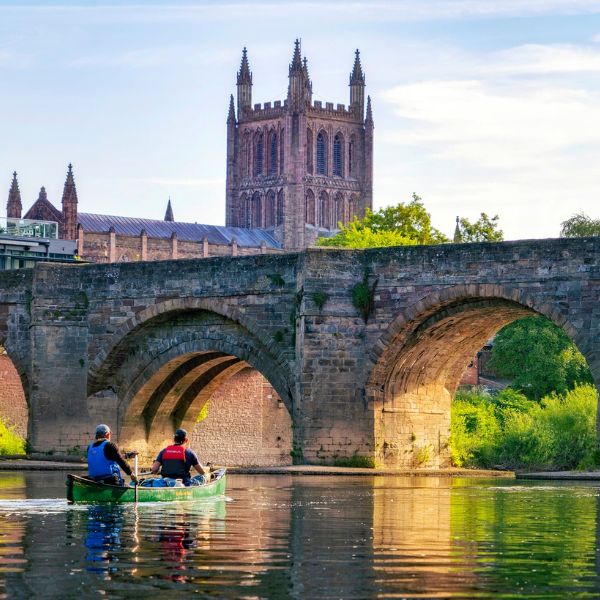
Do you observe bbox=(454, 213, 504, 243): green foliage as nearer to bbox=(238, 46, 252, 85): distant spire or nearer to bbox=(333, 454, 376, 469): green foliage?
bbox=(333, 454, 376, 469): green foliage

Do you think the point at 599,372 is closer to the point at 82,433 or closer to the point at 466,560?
the point at 82,433

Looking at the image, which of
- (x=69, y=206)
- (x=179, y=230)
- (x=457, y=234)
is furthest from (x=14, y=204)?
(x=457, y=234)

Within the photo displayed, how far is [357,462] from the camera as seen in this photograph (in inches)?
1684

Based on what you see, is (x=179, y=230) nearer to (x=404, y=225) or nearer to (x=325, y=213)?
(x=325, y=213)

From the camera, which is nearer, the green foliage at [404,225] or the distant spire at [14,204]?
the green foliage at [404,225]

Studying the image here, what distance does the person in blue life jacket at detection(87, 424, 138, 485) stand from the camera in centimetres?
2719

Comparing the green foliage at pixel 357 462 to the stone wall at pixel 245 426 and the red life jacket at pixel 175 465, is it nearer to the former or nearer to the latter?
the red life jacket at pixel 175 465

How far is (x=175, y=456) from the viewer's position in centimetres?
2892

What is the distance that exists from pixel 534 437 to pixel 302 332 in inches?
346

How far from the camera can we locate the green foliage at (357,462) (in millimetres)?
42750

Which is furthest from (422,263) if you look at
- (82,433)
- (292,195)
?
(292,195)

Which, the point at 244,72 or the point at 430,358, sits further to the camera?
the point at 244,72

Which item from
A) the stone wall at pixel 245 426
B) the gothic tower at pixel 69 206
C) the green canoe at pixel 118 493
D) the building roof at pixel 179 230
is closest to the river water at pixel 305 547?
the green canoe at pixel 118 493

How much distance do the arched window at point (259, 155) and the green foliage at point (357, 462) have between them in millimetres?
127744
